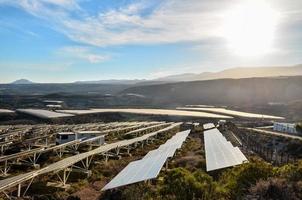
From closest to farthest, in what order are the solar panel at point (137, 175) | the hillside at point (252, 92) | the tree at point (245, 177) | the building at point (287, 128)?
the tree at point (245, 177), the solar panel at point (137, 175), the building at point (287, 128), the hillside at point (252, 92)

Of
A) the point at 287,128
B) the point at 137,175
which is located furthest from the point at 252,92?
the point at 137,175

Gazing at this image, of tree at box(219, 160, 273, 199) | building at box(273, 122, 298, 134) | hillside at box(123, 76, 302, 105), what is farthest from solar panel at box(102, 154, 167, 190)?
hillside at box(123, 76, 302, 105)

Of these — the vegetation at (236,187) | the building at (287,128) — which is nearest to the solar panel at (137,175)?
the vegetation at (236,187)

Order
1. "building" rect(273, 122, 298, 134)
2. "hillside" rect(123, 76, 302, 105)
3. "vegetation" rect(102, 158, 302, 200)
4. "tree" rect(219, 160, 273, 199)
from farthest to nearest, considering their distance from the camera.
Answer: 1. "hillside" rect(123, 76, 302, 105)
2. "building" rect(273, 122, 298, 134)
3. "tree" rect(219, 160, 273, 199)
4. "vegetation" rect(102, 158, 302, 200)

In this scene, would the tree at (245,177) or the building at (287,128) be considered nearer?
the tree at (245,177)

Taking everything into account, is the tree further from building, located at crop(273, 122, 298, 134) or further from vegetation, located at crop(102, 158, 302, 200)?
building, located at crop(273, 122, 298, 134)

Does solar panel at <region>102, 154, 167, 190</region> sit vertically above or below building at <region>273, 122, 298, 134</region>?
above

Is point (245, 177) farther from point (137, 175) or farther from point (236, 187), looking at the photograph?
point (137, 175)

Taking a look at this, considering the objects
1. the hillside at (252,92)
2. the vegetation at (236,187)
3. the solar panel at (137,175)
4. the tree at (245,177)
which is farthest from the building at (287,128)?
the hillside at (252,92)

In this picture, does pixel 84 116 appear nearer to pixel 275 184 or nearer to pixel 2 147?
pixel 2 147

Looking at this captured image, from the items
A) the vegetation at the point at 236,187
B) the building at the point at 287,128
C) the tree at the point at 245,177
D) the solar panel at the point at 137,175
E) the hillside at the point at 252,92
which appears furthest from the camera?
the hillside at the point at 252,92

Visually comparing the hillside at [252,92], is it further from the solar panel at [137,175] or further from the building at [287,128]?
the solar panel at [137,175]

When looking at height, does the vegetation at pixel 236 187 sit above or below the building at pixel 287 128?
above
